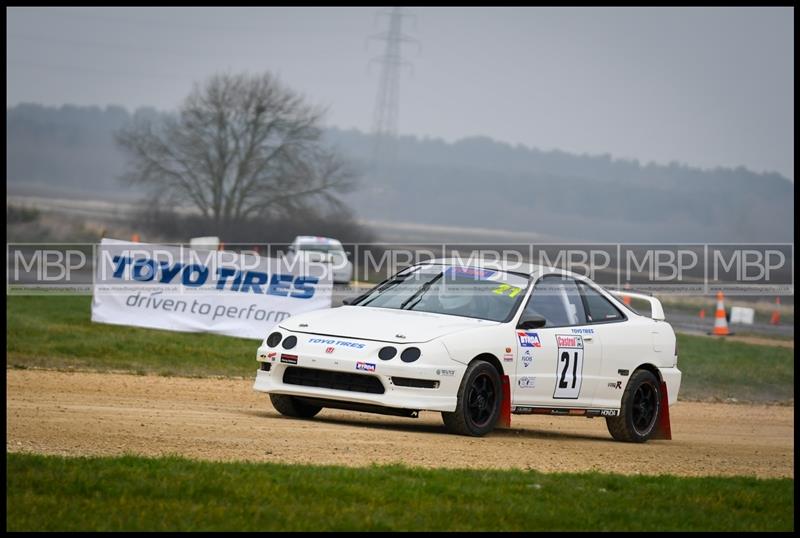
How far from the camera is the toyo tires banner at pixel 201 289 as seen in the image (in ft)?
68.7

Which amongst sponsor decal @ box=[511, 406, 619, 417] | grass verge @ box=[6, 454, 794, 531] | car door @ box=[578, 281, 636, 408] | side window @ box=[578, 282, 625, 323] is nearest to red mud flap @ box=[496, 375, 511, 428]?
sponsor decal @ box=[511, 406, 619, 417]

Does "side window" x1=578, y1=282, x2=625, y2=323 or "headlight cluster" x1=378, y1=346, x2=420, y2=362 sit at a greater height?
"side window" x1=578, y1=282, x2=625, y2=323

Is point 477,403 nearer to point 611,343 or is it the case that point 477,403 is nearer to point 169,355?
point 611,343

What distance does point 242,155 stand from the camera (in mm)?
68188

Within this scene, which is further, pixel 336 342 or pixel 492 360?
pixel 492 360

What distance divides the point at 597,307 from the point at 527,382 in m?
1.39

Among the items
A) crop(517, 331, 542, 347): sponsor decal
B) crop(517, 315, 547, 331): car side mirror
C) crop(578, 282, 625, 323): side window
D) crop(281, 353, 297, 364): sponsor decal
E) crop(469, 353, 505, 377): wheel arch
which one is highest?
crop(578, 282, 625, 323): side window

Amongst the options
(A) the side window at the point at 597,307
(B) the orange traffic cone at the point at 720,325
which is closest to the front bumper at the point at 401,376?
(A) the side window at the point at 597,307

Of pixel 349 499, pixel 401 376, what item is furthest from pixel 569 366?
pixel 349 499

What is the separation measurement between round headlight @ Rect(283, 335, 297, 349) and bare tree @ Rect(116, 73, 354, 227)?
5560 cm

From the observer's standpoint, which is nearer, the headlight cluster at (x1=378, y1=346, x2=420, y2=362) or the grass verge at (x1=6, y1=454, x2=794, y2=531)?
the grass verge at (x1=6, y1=454, x2=794, y2=531)

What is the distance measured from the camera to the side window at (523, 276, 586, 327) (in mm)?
11703

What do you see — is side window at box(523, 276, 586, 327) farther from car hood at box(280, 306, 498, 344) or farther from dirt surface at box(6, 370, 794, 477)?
dirt surface at box(6, 370, 794, 477)

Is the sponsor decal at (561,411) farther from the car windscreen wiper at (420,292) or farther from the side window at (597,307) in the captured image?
the car windscreen wiper at (420,292)
